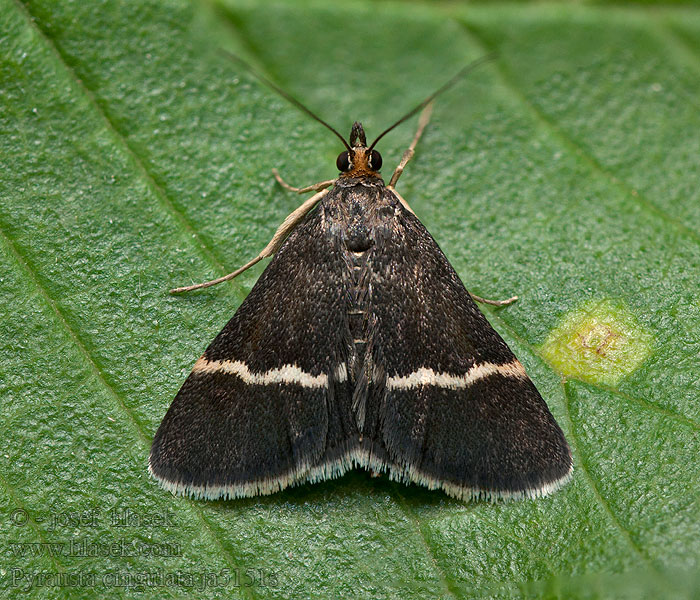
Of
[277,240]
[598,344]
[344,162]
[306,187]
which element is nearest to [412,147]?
[344,162]

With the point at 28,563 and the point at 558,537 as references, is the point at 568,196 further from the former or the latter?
the point at 28,563

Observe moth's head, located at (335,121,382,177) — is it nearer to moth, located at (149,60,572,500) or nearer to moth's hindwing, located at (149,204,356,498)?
moth, located at (149,60,572,500)

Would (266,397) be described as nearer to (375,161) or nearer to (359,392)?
(359,392)

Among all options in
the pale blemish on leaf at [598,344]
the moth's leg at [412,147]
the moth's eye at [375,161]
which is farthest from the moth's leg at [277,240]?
the pale blemish on leaf at [598,344]

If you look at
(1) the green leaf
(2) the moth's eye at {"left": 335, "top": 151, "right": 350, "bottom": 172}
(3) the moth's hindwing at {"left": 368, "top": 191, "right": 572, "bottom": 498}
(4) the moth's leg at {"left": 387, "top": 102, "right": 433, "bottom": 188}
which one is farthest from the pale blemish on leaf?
(2) the moth's eye at {"left": 335, "top": 151, "right": 350, "bottom": 172}

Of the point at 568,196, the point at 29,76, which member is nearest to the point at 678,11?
the point at 568,196

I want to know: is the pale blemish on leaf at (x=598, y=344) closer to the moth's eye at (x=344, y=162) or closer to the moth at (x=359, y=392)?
the moth at (x=359, y=392)
